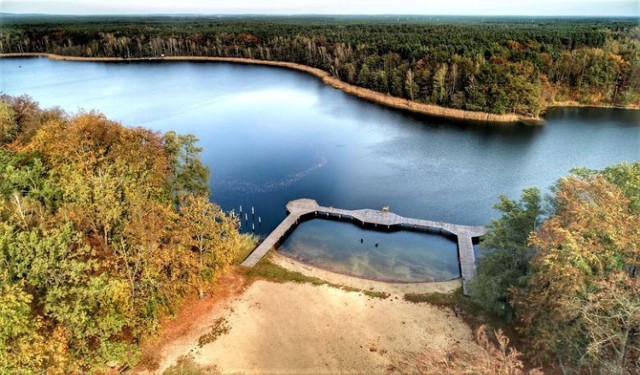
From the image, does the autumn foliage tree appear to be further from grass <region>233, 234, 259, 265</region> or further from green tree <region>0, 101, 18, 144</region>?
green tree <region>0, 101, 18, 144</region>

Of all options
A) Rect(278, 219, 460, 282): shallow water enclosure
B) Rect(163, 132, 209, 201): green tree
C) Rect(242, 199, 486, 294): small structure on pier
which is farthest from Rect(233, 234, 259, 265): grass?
Rect(163, 132, 209, 201): green tree

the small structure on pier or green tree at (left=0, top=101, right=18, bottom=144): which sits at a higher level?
green tree at (left=0, top=101, right=18, bottom=144)

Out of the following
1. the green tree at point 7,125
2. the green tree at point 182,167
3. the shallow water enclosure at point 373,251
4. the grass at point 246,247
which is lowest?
the shallow water enclosure at point 373,251

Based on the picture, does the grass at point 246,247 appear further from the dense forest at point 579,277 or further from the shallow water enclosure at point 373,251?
the dense forest at point 579,277

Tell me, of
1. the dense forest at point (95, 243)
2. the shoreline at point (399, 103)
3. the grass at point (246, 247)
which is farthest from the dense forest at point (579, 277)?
the shoreline at point (399, 103)

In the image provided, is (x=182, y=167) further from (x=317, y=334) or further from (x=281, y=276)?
(x=317, y=334)

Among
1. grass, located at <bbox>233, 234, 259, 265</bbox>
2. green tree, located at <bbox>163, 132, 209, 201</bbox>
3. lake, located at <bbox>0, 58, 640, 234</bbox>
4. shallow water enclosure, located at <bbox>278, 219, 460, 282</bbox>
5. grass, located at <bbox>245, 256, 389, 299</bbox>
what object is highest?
green tree, located at <bbox>163, 132, 209, 201</bbox>

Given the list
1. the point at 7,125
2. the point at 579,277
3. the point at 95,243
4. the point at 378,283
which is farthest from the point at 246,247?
the point at 7,125
